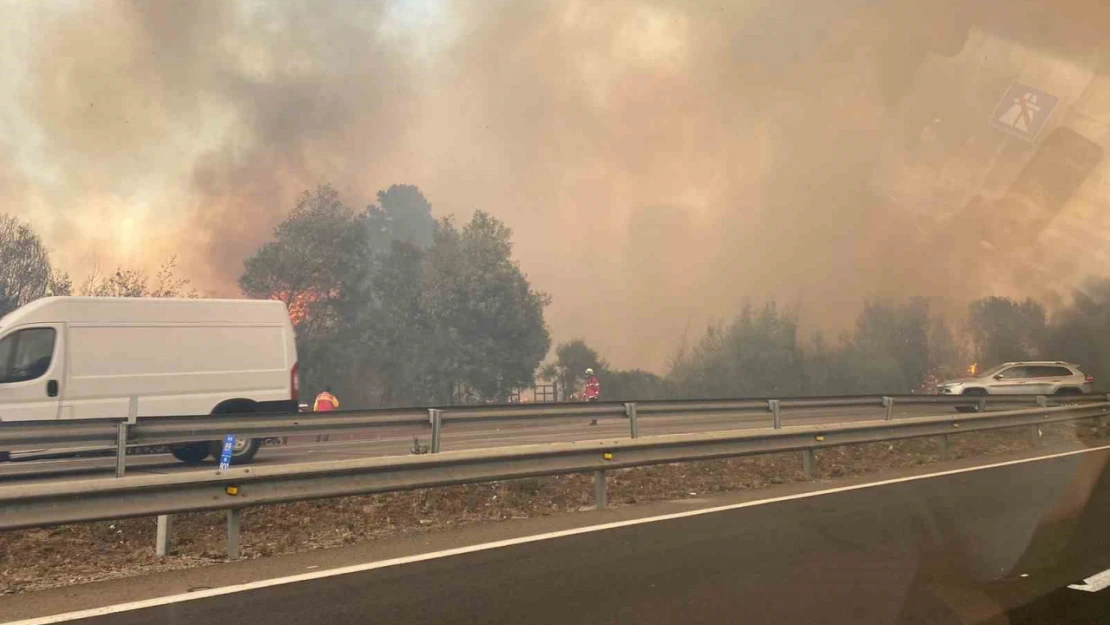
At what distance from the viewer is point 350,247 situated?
1873 inches

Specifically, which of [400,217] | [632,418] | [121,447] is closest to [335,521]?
[121,447]

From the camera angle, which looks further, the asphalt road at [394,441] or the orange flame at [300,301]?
the orange flame at [300,301]

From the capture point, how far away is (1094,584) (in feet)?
18.0

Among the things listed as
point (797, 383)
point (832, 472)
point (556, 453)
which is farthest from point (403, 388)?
point (556, 453)

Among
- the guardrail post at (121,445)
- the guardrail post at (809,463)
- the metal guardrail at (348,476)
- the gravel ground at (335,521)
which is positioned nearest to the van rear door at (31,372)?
the guardrail post at (121,445)

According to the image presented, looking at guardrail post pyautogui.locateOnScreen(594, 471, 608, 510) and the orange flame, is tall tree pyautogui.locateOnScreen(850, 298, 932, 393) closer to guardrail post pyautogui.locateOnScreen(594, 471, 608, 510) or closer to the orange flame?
the orange flame

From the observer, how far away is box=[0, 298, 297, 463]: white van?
1191 cm

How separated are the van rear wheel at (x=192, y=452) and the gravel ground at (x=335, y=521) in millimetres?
4605

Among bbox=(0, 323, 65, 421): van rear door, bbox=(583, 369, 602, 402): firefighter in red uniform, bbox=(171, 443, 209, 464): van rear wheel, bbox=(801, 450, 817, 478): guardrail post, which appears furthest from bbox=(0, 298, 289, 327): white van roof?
bbox=(583, 369, 602, 402): firefighter in red uniform

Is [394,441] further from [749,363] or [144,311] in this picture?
[749,363]

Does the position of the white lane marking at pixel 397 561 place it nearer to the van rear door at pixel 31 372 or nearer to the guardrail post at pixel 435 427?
the guardrail post at pixel 435 427

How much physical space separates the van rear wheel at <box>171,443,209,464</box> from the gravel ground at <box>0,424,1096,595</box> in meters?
4.61

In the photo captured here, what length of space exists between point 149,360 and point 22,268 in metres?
29.0

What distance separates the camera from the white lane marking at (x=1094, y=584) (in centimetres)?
538
